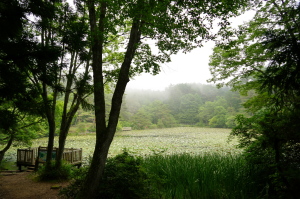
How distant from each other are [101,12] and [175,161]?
4222mm

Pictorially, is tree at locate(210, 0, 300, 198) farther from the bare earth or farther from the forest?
the bare earth

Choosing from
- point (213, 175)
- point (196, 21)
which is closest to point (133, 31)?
point (196, 21)

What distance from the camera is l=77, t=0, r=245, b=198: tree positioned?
10.8ft

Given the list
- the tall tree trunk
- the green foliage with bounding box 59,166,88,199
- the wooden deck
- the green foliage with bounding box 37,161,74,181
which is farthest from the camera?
the wooden deck

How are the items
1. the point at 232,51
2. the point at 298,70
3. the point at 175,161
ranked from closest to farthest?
the point at 298,70, the point at 175,161, the point at 232,51

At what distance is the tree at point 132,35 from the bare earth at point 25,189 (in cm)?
165

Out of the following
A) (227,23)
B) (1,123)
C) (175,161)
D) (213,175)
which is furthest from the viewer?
(175,161)

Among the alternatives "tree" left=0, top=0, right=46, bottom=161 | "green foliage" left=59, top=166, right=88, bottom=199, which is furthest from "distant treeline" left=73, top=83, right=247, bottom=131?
"tree" left=0, top=0, right=46, bottom=161

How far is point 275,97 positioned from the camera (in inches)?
97.6

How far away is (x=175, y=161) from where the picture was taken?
5.05 m

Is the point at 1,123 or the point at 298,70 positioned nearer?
the point at 298,70

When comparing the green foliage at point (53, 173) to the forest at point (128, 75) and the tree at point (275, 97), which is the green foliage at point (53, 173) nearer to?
the forest at point (128, 75)

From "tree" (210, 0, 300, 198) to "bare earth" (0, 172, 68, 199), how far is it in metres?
4.33

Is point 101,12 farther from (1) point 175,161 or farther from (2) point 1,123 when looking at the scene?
(1) point 175,161
